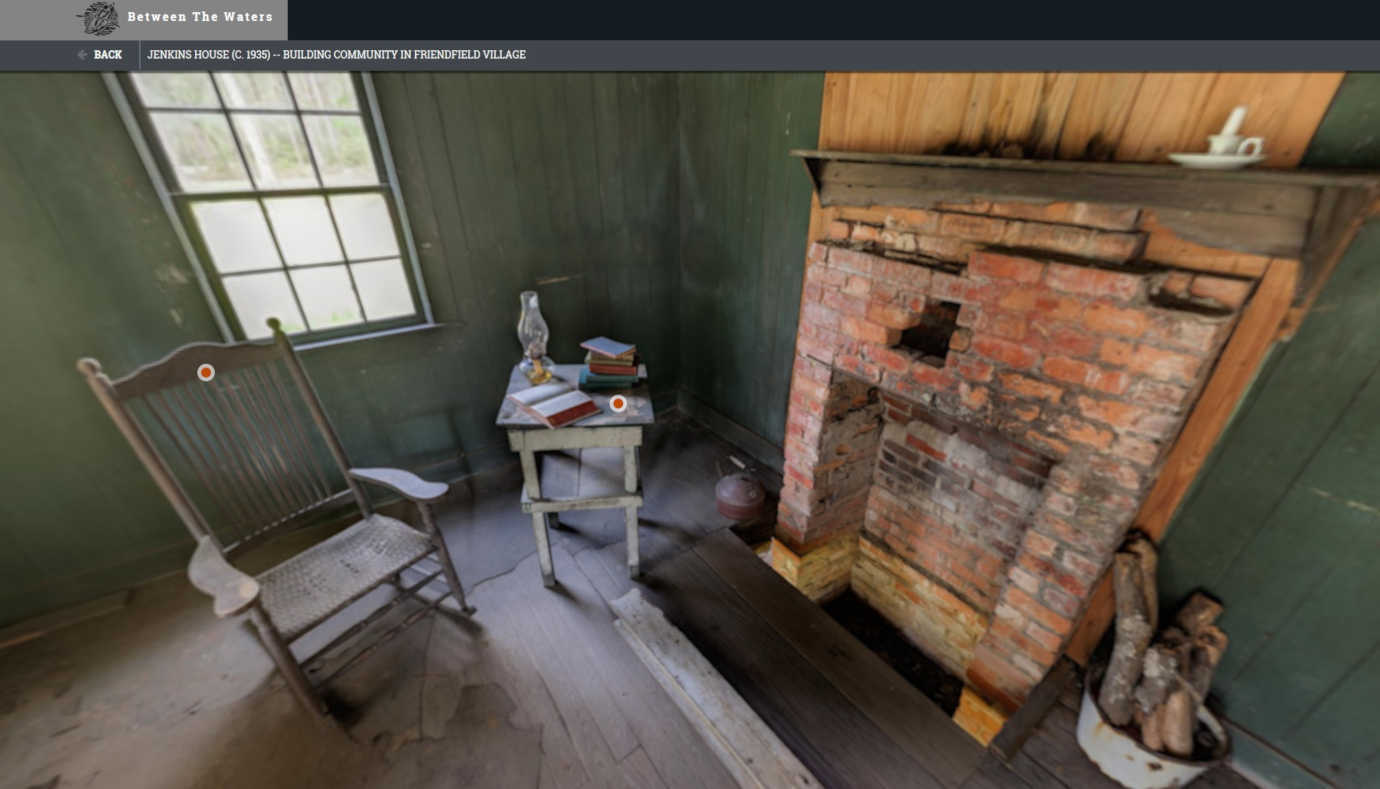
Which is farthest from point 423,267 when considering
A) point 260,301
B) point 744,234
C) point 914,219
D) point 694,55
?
point 914,219

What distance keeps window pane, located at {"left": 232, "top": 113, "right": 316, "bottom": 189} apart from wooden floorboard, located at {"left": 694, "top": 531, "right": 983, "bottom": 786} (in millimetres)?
2500

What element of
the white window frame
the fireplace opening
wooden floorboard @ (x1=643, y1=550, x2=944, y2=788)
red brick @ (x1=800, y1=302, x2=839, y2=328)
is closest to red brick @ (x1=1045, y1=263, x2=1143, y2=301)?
the fireplace opening

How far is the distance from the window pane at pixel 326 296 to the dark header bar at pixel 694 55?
1091 millimetres

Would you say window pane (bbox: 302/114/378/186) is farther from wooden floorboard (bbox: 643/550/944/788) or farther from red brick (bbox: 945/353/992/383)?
red brick (bbox: 945/353/992/383)

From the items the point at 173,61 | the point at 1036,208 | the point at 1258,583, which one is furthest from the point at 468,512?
the point at 1258,583

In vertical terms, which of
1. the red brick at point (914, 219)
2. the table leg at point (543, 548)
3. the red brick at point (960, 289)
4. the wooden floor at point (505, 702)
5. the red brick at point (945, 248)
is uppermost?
the red brick at point (914, 219)

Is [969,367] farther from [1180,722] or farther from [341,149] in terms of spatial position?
[341,149]

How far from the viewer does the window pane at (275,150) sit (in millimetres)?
2035

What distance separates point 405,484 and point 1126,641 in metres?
2.44

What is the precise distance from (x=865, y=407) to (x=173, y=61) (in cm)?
253

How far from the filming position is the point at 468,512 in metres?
2.73

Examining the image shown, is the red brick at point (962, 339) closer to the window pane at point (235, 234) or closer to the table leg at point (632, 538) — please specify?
the table leg at point (632, 538)

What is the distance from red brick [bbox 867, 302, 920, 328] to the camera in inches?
64.9

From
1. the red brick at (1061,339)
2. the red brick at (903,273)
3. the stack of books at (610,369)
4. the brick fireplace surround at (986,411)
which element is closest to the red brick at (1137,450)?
the brick fireplace surround at (986,411)
